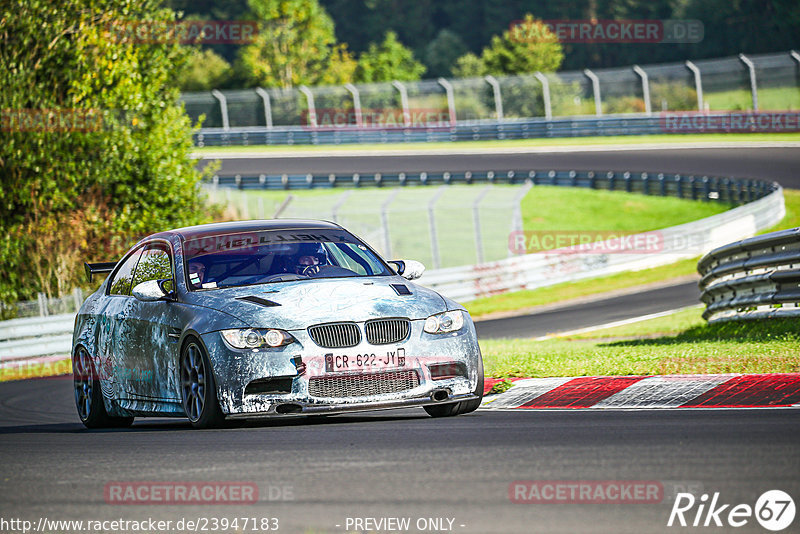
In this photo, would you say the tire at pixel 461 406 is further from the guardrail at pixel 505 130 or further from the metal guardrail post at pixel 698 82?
the metal guardrail post at pixel 698 82

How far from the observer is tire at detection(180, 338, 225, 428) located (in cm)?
820

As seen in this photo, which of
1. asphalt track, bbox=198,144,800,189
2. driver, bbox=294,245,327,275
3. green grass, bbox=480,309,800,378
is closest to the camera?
driver, bbox=294,245,327,275

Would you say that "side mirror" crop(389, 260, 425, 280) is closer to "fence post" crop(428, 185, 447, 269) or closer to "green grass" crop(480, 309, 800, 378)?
"green grass" crop(480, 309, 800, 378)

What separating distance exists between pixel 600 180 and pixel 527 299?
1468 cm

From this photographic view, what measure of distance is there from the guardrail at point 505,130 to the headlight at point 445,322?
1565 inches

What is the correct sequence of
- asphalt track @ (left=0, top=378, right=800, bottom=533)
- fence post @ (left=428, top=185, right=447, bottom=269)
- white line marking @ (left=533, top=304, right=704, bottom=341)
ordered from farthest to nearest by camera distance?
fence post @ (left=428, top=185, right=447, bottom=269)
white line marking @ (left=533, top=304, right=704, bottom=341)
asphalt track @ (left=0, top=378, right=800, bottom=533)

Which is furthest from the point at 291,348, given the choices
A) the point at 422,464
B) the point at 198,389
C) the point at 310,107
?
the point at 310,107

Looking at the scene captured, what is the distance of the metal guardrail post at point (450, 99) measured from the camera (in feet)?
170

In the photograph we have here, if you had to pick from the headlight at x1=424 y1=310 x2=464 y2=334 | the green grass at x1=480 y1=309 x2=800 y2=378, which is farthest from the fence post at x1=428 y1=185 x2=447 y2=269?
the headlight at x1=424 y1=310 x2=464 y2=334

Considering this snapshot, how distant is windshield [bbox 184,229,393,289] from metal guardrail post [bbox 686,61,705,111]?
3944cm

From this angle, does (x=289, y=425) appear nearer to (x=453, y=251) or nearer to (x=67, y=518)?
(x=67, y=518)

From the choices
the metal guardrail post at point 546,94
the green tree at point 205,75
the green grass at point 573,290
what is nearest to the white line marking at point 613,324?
the green grass at point 573,290

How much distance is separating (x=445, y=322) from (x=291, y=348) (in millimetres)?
1152

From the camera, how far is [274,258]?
928cm
